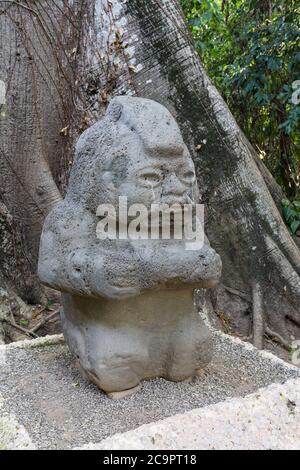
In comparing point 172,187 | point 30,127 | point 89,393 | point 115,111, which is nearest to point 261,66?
point 30,127

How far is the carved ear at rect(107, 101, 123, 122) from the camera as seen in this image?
5.52ft

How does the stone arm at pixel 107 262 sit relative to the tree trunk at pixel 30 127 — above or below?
below

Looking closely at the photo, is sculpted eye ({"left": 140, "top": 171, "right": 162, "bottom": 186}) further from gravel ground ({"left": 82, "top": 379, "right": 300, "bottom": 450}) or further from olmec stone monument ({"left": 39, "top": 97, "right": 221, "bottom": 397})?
gravel ground ({"left": 82, "top": 379, "right": 300, "bottom": 450})

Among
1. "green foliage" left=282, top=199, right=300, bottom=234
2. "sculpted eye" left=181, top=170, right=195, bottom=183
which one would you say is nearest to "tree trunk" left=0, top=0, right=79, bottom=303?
"sculpted eye" left=181, top=170, right=195, bottom=183

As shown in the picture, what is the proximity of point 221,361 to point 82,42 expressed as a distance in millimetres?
1797

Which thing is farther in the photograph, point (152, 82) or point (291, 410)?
point (152, 82)

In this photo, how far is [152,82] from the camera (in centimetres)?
264

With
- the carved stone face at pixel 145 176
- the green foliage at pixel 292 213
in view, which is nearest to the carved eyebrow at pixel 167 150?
the carved stone face at pixel 145 176

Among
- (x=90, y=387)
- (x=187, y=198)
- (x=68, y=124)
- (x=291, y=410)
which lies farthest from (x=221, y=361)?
(x=68, y=124)

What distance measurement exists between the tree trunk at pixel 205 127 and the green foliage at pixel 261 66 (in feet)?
2.83

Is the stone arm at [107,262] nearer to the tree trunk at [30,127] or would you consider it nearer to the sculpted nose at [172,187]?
the sculpted nose at [172,187]

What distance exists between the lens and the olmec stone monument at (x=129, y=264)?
1573 mm

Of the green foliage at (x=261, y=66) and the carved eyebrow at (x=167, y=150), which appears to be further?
the green foliage at (x=261, y=66)
